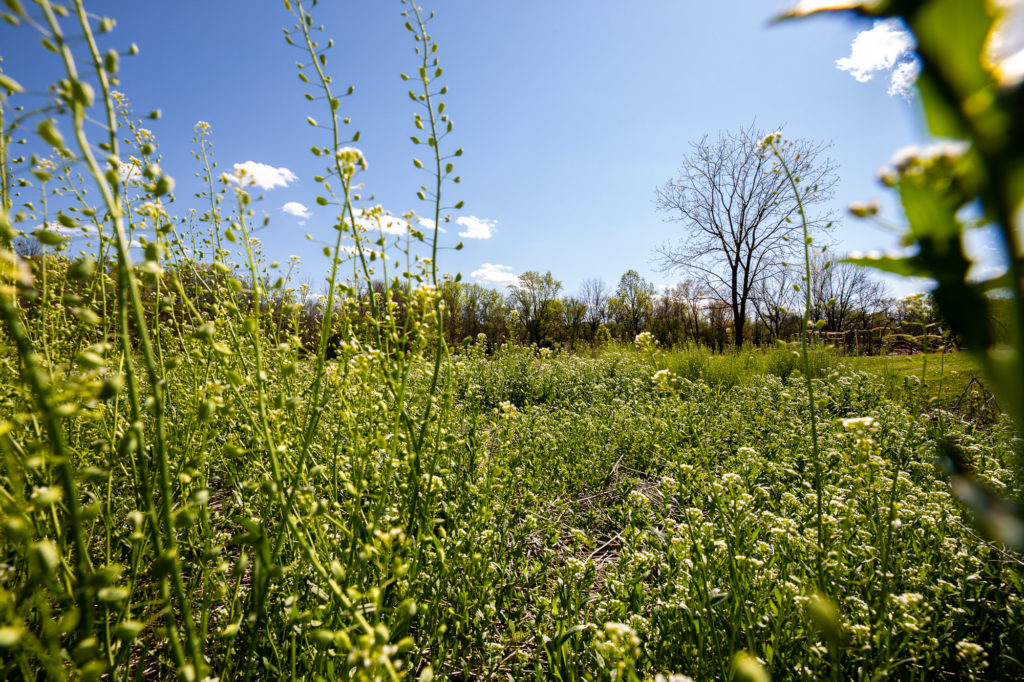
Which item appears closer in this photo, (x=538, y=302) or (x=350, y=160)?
(x=350, y=160)

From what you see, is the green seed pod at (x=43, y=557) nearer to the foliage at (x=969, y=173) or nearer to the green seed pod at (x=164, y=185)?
the green seed pod at (x=164, y=185)

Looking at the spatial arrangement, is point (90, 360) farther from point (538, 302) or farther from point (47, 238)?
point (538, 302)

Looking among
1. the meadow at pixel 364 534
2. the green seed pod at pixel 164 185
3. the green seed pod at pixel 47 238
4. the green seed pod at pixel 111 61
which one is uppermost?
the green seed pod at pixel 111 61

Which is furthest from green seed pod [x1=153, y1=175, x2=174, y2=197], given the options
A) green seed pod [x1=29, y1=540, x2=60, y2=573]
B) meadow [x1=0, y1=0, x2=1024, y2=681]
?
green seed pod [x1=29, y1=540, x2=60, y2=573]

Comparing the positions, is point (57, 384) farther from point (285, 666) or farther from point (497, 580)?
point (497, 580)

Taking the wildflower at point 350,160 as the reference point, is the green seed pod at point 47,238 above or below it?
below

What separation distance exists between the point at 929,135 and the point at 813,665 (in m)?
2.29

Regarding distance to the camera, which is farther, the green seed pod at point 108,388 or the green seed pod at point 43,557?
the green seed pod at point 108,388

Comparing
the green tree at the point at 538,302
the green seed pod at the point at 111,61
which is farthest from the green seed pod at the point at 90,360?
the green tree at the point at 538,302

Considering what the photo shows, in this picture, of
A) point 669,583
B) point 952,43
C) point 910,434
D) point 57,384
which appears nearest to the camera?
point 952,43

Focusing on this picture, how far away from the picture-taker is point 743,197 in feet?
56.9

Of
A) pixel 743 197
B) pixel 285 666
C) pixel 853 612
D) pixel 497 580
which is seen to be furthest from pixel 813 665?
pixel 743 197

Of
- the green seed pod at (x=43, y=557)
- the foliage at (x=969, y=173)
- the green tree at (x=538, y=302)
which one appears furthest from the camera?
the green tree at (x=538, y=302)

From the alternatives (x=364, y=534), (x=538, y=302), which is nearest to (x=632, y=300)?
(x=538, y=302)
